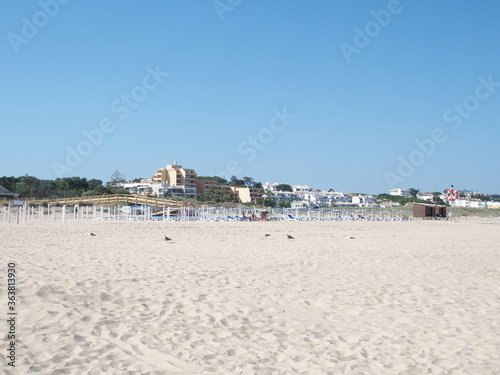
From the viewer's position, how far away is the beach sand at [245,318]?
352 cm

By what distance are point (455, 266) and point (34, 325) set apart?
7.80 meters

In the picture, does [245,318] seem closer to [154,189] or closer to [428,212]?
[428,212]

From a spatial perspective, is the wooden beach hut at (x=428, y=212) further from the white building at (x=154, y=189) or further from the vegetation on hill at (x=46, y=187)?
the white building at (x=154, y=189)

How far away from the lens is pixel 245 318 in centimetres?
472

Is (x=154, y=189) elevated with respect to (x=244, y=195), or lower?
elevated

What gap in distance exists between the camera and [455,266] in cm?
904

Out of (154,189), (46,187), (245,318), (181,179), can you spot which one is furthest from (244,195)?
(245,318)

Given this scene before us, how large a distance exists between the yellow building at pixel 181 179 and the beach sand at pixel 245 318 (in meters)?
75.2

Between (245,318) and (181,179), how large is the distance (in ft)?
269

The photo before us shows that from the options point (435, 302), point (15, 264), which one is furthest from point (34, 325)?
point (435, 302)

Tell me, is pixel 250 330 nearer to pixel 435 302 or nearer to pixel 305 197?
pixel 435 302

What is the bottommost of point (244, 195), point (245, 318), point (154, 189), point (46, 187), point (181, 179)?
point (245, 318)

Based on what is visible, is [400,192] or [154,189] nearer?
[154,189]

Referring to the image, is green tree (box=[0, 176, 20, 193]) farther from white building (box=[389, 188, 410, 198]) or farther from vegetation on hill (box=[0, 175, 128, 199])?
white building (box=[389, 188, 410, 198])
